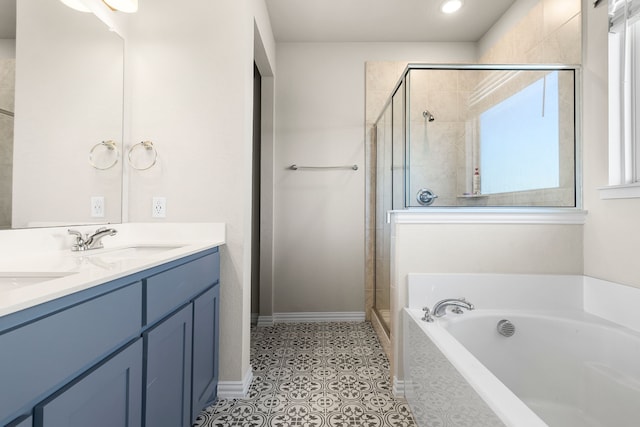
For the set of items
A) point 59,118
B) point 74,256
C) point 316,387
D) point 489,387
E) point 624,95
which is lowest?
point 316,387

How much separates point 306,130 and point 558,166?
1951mm

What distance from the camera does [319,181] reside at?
300 cm

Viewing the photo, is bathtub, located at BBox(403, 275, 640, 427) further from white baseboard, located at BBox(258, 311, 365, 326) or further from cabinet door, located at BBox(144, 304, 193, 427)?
white baseboard, located at BBox(258, 311, 365, 326)

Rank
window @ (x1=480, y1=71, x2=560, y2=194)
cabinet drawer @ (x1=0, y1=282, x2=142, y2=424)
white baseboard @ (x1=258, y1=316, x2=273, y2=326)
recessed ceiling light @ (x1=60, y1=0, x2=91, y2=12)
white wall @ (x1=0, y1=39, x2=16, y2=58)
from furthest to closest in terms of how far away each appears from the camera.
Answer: white baseboard @ (x1=258, y1=316, x2=273, y2=326) < window @ (x1=480, y1=71, x2=560, y2=194) < recessed ceiling light @ (x1=60, y1=0, x2=91, y2=12) < white wall @ (x1=0, y1=39, x2=16, y2=58) < cabinet drawer @ (x1=0, y1=282, x2=142, y2=424)

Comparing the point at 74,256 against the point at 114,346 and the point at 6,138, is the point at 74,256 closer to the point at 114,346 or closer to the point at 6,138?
the point at 6,138

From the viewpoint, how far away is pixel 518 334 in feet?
5.11

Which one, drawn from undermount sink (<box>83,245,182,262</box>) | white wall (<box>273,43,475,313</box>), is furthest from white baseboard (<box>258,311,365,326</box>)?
undermount sink (<box>83,245,182,262</box>)

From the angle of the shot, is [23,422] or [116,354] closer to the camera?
[23,422]

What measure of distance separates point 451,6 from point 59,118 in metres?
2.68

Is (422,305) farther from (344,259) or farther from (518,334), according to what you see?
(344,259)

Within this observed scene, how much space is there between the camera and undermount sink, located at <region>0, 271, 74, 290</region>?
3.02 ft

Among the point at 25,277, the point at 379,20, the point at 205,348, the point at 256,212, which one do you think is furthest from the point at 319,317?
the point at 379,20

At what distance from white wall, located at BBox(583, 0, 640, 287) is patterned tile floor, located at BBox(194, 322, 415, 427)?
121 cm

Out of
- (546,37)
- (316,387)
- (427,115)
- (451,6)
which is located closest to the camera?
(316,387)
